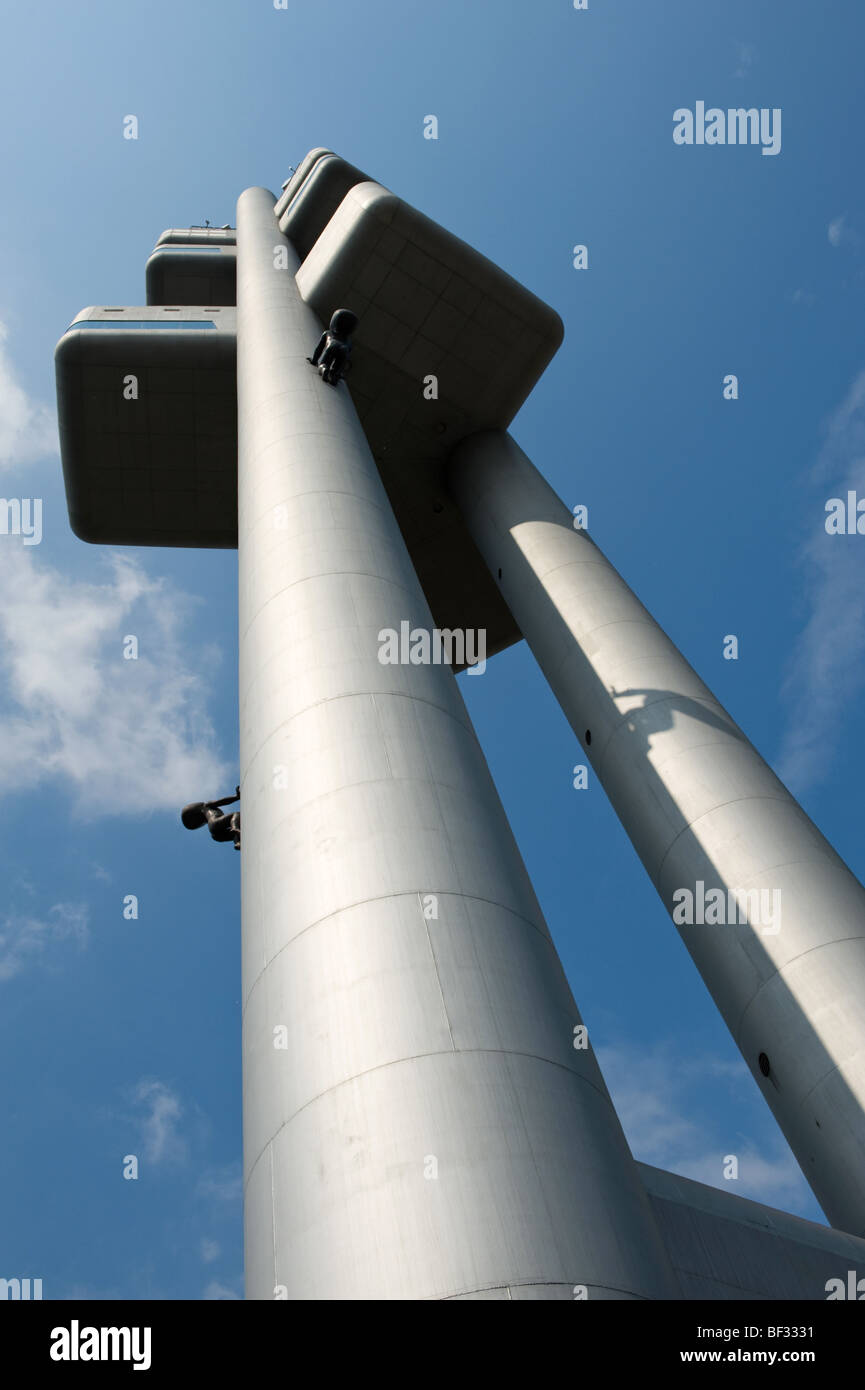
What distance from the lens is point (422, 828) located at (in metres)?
8.83

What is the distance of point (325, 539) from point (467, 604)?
20.8m

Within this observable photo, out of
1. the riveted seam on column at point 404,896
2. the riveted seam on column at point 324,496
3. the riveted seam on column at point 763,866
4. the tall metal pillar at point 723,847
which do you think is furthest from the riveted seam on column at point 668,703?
the riveted seam on column at point 404,896

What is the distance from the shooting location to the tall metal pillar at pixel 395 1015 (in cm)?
603

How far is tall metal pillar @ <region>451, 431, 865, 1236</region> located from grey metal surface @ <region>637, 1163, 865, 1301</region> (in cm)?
153

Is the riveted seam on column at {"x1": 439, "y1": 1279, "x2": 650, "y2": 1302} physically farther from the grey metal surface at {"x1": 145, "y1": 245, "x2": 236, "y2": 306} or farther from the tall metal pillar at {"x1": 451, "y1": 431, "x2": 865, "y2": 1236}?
the grey metal surface at {"x1": 145, "y1": 245, "x2": 236, "y2": 306}

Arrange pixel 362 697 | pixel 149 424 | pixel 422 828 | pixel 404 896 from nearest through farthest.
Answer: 1. pixel 404 896
2. pixel 422 828
3. pixel 362 697
4. pixel 149 424

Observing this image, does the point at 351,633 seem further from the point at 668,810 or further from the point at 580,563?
the point at 580,563

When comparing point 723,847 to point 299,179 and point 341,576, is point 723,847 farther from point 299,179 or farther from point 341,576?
point 299,179

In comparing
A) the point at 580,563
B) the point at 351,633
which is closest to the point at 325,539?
the point at 351,633

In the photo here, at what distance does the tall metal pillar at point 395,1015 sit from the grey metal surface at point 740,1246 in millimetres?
3663

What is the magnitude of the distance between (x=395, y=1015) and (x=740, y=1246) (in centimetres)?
596

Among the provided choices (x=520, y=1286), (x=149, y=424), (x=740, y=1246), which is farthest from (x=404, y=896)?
(x=149, y=424)

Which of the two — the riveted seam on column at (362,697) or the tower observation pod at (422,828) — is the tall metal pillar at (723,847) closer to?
the tower observation pod at (422,828)
